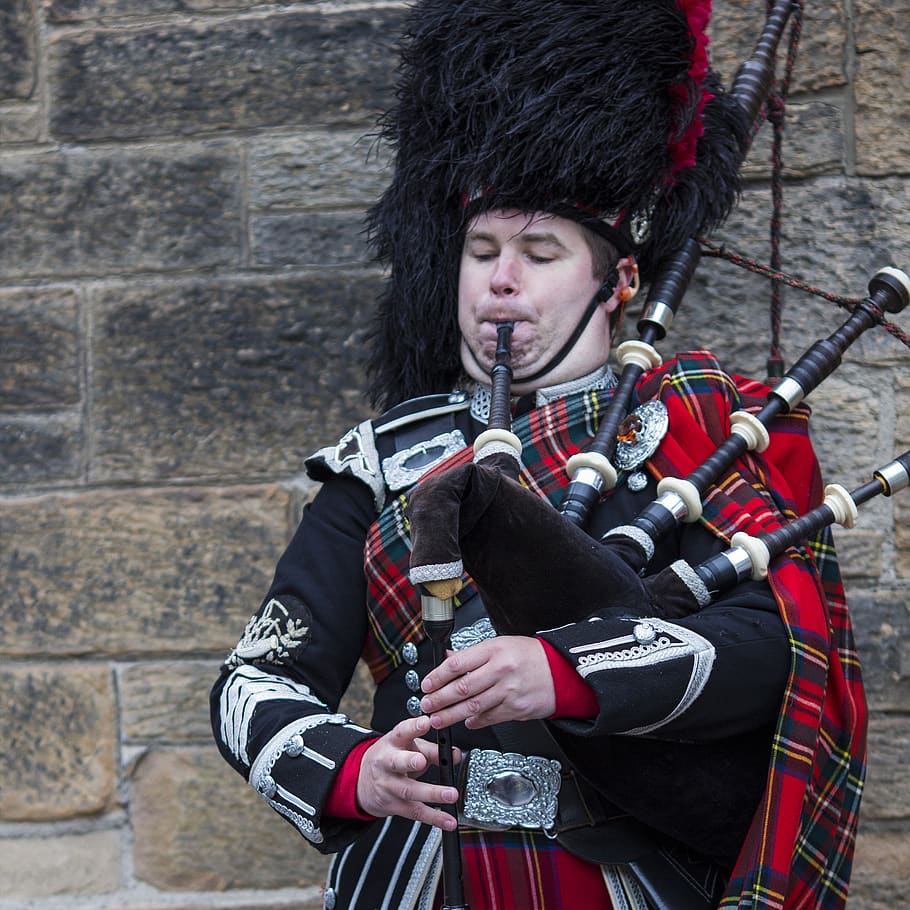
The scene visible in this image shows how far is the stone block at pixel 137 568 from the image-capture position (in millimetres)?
2736

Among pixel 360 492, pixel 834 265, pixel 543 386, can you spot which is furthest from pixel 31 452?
pixel 834 265

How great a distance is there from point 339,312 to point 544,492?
3.24 feet

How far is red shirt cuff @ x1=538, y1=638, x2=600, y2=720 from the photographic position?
5.18 feet

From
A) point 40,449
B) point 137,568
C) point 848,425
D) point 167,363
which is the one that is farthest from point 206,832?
point 848,425

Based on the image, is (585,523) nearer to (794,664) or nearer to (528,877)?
(794,664)

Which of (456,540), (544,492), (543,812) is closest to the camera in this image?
(456,540)

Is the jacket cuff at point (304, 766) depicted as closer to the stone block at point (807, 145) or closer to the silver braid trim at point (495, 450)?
the silver braid trim at point (495, 450)

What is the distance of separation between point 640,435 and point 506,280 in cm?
33

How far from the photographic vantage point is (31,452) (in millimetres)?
2799

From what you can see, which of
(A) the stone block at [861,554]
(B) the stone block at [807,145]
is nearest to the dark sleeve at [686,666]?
(A) the stone block at [861,554]

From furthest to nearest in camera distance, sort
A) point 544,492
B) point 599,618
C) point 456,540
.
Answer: point 544,492, point 599,618, point 456,540

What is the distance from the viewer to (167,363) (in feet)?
9.14

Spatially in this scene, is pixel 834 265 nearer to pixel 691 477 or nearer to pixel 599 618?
pixel 691 477

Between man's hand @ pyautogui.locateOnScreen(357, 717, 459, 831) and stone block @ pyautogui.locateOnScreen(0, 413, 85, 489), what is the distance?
1.35 metres
